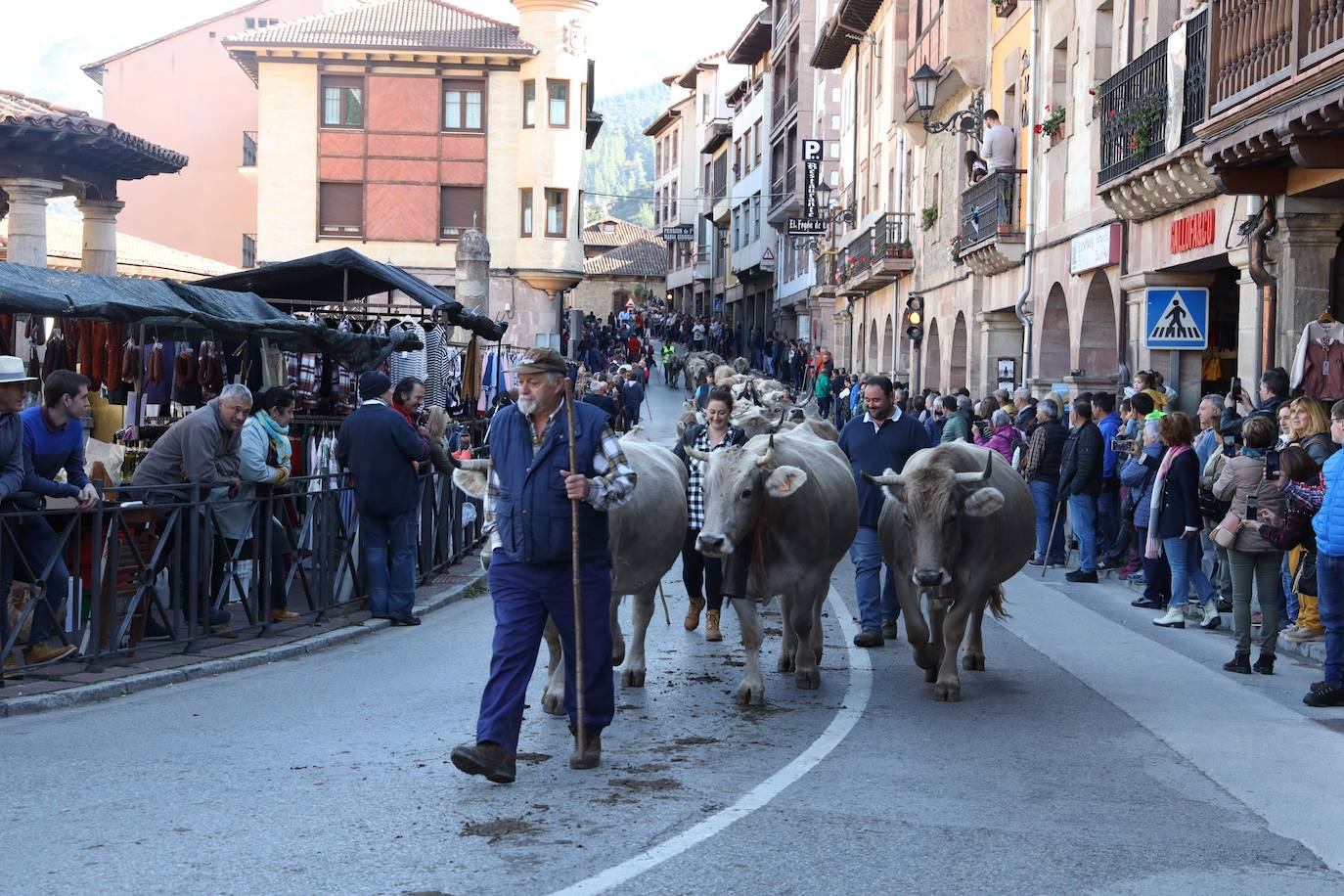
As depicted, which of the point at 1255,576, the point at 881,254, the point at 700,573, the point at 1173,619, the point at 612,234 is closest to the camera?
the point at 1255,576

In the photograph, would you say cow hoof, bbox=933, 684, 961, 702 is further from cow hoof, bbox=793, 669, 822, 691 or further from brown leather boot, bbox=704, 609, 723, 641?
brown leather boot, bbox=704, 609, 723, 641

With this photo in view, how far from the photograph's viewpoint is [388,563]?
1255cm

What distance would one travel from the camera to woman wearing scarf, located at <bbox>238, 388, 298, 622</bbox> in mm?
11336

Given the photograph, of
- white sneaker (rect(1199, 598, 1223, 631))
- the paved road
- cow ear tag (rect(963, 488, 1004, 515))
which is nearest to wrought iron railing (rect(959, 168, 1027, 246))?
white sneaker (rect(1199, 598, 1223, 631))

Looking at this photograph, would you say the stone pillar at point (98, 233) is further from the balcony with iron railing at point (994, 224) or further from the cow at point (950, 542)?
the cow at point (950, 542)

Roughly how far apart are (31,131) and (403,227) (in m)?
31.2

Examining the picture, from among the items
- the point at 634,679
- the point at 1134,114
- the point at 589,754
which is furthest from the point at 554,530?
the point at 1134,114

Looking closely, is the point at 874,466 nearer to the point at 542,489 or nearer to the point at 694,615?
the point at 694,615

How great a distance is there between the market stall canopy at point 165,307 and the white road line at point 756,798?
638 centimetres

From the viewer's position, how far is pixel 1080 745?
819cm

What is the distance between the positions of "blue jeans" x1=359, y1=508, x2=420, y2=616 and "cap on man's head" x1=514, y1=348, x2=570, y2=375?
5.32 meters

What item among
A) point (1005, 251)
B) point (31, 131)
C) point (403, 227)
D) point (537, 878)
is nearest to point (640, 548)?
point (537, 878)

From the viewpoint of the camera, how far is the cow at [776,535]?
30.1 feet

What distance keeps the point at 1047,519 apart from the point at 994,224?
11.2 meters
